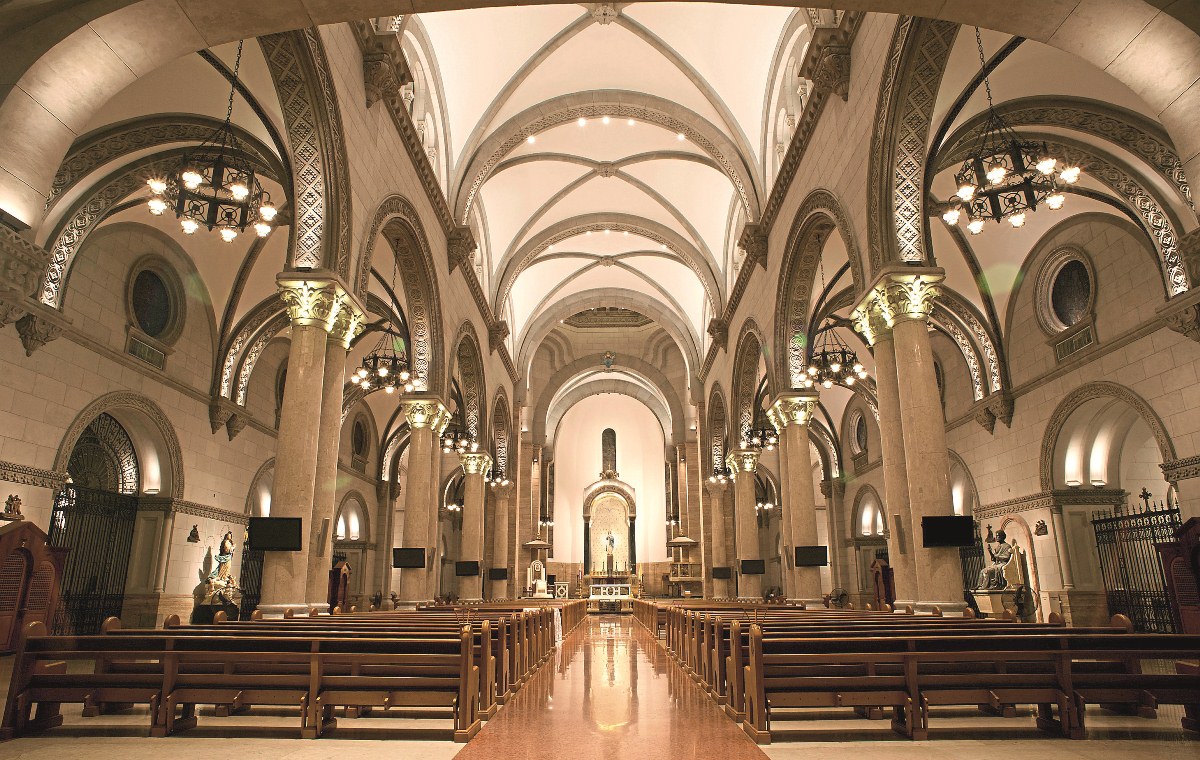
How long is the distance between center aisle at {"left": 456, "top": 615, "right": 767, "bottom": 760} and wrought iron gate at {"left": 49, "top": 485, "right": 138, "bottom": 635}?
10.4 m

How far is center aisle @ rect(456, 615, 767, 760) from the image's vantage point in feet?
16.0

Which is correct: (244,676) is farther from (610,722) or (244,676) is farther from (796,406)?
(796,406)

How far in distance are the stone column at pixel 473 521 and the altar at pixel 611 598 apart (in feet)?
42.5

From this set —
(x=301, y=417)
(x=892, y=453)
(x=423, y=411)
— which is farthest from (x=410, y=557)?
(x=892, y=453)

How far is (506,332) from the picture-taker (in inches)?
1009

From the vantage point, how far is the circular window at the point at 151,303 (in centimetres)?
1513

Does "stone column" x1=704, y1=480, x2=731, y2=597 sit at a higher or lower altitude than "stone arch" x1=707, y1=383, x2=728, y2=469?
lower

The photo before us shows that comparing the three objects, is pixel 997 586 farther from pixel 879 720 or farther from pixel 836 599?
pixel 836 599

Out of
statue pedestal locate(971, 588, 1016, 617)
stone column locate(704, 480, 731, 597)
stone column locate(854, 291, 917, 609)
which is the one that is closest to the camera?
stone column locate(854, 291, 917, 609)

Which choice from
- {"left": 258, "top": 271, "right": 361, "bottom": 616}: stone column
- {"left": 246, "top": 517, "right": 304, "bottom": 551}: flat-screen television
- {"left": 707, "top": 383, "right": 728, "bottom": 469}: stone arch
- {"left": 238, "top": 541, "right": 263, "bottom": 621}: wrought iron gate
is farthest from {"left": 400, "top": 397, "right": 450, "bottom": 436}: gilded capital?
{"left": 707, "top": 383, "right": 728, "bottom": 469}: stone arch

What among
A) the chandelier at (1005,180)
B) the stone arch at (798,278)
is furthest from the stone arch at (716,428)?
the chandelier at (1005,180)

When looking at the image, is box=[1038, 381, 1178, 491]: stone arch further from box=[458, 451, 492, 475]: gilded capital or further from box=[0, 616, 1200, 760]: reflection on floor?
box=[458, 451, 492, 475]: gilded capital

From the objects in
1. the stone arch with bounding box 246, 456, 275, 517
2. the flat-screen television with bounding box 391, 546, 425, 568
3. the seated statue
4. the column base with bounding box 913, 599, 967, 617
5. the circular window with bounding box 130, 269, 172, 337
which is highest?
the circular window with bounding box 130, 269, 172, 337

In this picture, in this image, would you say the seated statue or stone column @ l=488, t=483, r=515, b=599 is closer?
the seated statue
